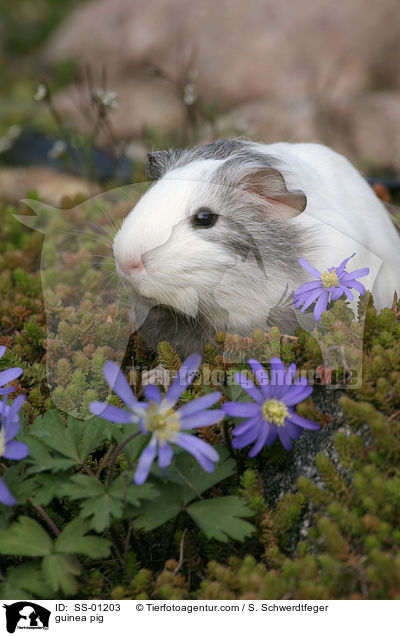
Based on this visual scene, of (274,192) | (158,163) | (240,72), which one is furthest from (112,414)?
(240,72)

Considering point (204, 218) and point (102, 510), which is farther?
point (204, 218)

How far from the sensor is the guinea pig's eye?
9.18ft

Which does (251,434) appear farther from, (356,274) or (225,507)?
(356,274)

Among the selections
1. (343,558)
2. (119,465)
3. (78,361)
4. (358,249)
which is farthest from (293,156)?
(343,558)

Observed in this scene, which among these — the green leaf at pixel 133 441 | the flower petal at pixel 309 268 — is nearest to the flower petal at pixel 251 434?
the green leaf at pixel 133 441

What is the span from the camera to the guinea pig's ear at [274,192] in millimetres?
2814

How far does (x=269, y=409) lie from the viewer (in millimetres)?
2178

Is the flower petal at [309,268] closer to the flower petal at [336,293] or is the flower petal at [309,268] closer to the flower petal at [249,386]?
the flower petal at [336,293]

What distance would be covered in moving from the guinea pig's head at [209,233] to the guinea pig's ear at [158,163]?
212mm

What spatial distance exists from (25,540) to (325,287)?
4.99 feet

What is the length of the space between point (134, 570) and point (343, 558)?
76 cm

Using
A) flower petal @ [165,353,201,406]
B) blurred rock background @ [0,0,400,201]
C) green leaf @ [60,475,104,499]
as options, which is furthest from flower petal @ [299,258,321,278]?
blurred rock background @ [0,0,400,201]
